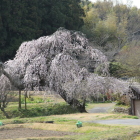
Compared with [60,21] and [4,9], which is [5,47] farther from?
[60,21]

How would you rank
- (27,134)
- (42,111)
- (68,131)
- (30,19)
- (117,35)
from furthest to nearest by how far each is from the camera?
(117,35), (30,19), (42,111), (68,131), (27,134)

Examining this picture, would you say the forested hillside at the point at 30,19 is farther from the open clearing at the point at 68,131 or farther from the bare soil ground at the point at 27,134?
the bare soil ground at the point at 27,134

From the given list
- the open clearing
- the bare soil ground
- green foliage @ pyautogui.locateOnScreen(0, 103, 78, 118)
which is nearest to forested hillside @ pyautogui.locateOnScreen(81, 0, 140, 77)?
green foliage @ pyautogui.locateOnScreen(0, 103, 78, 118)

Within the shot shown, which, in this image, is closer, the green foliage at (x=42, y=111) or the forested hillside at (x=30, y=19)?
the green foliage at (x=42, y=111)

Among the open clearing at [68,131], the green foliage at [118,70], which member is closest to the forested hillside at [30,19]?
the green foliage at [118,70]

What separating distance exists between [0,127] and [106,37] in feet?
98.4

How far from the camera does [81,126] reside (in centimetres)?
1386

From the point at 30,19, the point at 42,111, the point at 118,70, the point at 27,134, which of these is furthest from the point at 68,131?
the point at 30,19

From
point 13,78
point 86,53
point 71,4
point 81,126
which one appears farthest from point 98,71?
point 71,4

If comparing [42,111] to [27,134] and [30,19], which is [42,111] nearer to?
[27,134]

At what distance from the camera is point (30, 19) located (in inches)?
1438

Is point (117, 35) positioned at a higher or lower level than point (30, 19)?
higher

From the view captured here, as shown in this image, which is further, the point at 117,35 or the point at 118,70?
the point at 117,35

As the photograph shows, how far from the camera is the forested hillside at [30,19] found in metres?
34.0
